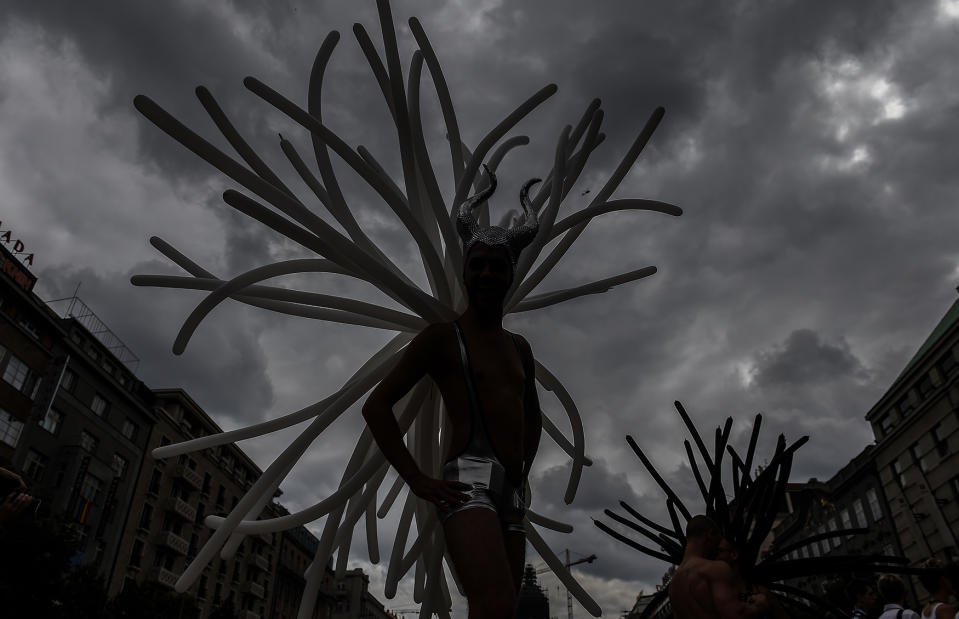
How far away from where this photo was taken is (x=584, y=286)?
5086 mm

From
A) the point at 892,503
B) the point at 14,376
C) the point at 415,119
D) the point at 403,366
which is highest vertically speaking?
the point at 14,376

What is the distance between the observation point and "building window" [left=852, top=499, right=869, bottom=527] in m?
40.6

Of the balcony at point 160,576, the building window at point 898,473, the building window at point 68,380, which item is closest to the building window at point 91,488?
the building window at point 68,380

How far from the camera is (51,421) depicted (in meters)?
29.3

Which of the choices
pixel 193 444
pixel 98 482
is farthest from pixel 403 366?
pixel 98 482

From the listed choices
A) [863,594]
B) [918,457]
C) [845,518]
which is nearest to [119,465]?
[863,594]

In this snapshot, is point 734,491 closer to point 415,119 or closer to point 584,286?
point 584,286

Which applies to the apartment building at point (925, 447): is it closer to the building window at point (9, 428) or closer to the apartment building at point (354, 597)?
the building window at point (9, 428)

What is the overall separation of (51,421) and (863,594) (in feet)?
109

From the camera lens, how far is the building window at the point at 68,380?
3037cm

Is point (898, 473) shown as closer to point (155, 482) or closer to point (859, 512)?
point (859, 512)

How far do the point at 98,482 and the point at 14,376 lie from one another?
7926 millimetres

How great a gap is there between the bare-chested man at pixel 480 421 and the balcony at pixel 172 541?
40.9 m

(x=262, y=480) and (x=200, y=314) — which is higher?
(x=200, y=314)
